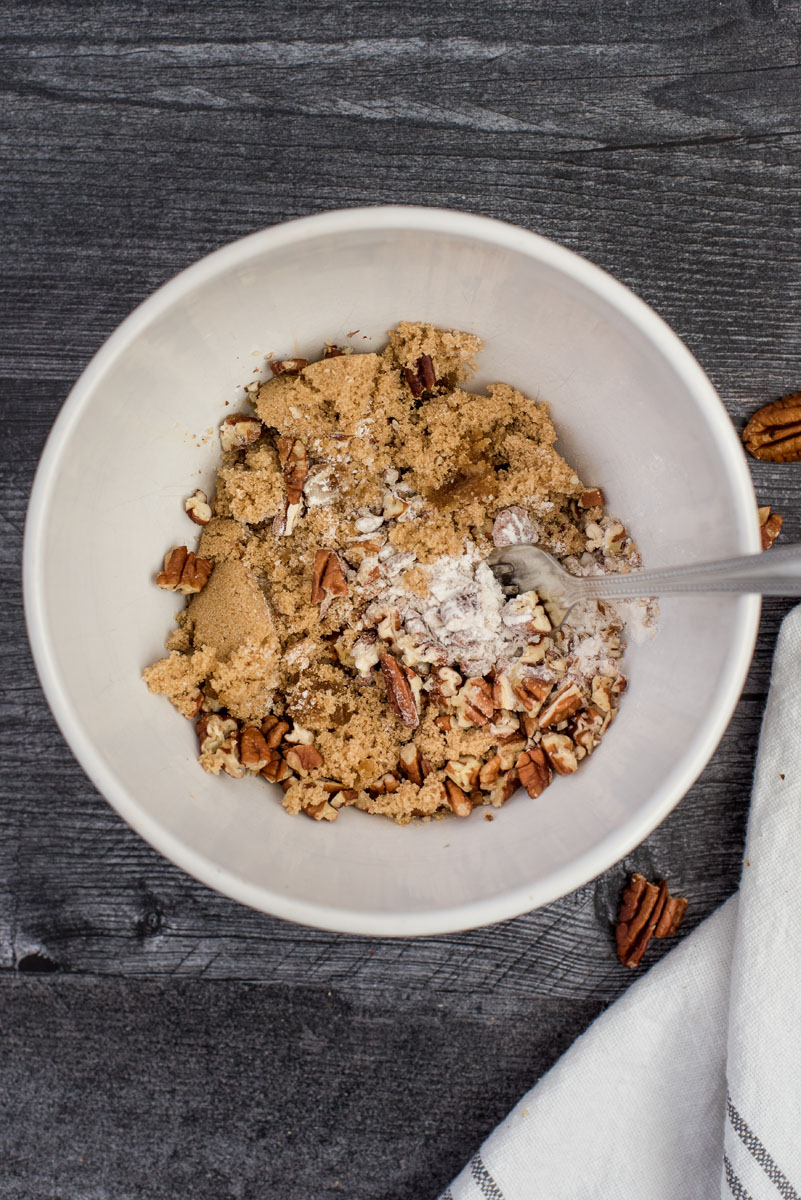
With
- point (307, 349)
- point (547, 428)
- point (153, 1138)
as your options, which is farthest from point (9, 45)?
point (153, 1138)

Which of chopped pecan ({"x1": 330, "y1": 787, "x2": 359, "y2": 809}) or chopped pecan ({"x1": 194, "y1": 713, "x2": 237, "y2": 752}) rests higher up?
chopped pecan ({"x1": 194, "y1": 713, "x2": 237, "y2": 752})

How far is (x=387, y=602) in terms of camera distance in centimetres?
90

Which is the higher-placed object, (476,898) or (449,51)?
(449,51)

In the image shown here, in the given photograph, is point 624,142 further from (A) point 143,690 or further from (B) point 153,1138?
(B) point 153,1138

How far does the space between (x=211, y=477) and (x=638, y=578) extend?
48cm

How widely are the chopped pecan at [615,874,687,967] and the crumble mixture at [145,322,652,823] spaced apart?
310 mm

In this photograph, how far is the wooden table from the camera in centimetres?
106

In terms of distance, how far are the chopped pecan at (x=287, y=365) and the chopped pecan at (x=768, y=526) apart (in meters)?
0.61

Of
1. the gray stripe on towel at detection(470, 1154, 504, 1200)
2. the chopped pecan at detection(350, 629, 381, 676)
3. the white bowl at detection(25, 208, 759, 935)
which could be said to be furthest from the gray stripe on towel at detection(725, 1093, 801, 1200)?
the chopped pecan at detection(350, 629, 381, 676)

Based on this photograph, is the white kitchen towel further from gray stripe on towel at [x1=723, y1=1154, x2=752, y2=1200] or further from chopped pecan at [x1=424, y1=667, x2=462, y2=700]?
chopped pecan at [x1=424, y1=667, x2=462, y2=700]

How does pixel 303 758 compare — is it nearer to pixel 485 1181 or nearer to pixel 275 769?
pixel 275 769

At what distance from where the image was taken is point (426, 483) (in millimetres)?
889

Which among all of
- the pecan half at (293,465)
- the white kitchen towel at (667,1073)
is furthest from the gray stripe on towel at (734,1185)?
the pecan half at (293,465)

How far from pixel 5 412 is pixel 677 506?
0.86 m
